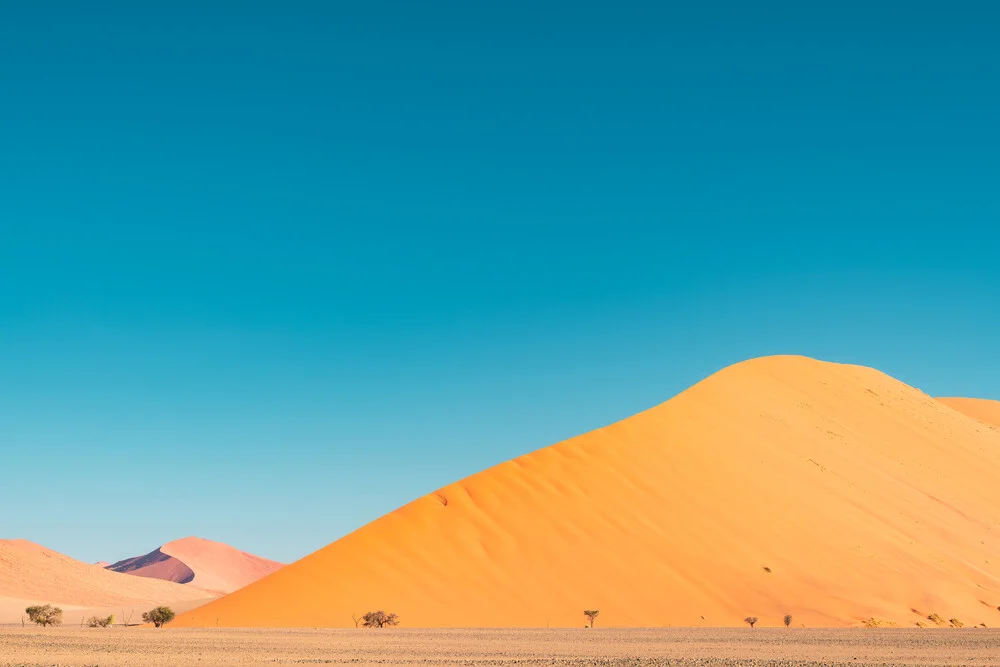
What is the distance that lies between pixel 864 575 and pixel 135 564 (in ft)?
566

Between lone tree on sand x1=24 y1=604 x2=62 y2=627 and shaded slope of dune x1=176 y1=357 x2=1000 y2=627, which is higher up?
shaded slope of dune x1=176 y1=357 x2=1000 y2=627

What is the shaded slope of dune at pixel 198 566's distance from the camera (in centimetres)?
16925

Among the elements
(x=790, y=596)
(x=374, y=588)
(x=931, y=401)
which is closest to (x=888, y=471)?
(x=790, y=596)

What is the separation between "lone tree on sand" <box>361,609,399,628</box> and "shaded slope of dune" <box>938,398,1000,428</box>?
7517 centimetres

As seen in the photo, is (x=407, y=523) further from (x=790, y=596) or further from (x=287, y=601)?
(x=790, y=596)

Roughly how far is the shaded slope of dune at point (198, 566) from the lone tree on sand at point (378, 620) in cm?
12778

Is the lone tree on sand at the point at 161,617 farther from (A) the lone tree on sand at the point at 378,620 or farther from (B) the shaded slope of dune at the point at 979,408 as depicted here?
(B) the shaded slope of dune at the point at 979,408

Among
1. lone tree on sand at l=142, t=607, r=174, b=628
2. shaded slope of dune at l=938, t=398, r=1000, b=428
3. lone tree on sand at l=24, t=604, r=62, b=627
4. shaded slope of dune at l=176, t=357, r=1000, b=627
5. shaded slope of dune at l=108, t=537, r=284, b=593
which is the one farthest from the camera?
shaded slope of dune at l=108, t=537, r=284, b=593

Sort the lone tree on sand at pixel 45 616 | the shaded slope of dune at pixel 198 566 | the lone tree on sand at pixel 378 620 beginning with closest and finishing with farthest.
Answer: the lone tree on sand at pixel 378 620
the lone tree on sand at pixel 45 616
the shaded slope of dune at pixel 198 566

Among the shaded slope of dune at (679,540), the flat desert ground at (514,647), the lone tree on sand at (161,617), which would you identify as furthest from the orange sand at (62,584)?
the flat desert ground at (514,647)

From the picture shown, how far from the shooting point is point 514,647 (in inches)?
1108

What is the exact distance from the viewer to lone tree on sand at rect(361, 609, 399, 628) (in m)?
39.9

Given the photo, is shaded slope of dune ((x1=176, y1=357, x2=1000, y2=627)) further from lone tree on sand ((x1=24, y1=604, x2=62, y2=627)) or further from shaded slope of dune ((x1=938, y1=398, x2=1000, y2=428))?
shaded slope of dune ((x1=938, y1=398, x2=1000, y2=428))

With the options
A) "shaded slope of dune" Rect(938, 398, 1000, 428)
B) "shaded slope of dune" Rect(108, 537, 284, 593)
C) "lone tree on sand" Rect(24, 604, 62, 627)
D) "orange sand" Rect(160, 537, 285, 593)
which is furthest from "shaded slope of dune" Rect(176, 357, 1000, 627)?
"orange sand" Rect(160, 537, 285, 593)
